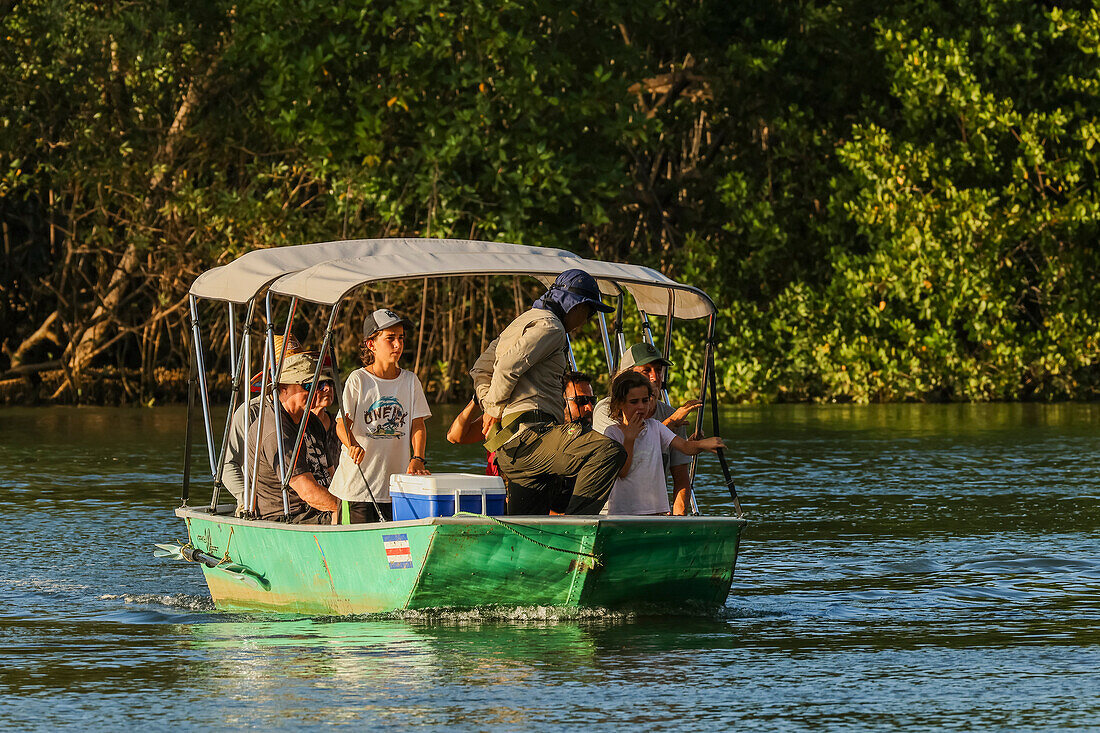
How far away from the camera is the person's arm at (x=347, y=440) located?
9.85 meters

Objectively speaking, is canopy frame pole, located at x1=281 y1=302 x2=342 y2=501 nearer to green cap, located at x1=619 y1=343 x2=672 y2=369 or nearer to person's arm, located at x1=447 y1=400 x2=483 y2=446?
person's arm, located at x1=447 y1=400 x2=483 y2=446

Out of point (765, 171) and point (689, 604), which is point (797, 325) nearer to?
point (765, 171)

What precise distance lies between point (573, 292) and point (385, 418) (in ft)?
3.99

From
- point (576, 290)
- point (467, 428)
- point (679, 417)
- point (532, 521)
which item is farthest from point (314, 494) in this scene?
point (679, 417)

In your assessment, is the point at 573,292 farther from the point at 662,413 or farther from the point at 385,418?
the point at 385,418

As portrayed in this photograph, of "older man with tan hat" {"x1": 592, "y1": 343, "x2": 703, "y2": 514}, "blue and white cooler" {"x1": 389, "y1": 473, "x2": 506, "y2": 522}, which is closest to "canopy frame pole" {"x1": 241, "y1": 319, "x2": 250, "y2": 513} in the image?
"blue and white cooler" {"x1": 389, "y1": 473, "x2": 506, "y2": 522}

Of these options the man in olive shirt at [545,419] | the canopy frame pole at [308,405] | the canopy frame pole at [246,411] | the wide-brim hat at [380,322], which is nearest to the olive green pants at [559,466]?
the man in olive shirt at [545,419]

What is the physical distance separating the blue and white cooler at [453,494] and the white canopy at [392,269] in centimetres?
103

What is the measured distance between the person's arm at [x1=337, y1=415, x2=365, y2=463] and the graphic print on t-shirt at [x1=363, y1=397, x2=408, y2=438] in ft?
0.50

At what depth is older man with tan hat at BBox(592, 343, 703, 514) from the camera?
391 inches

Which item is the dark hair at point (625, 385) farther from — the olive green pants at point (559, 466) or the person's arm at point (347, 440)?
the person's arm at point (347, 440)

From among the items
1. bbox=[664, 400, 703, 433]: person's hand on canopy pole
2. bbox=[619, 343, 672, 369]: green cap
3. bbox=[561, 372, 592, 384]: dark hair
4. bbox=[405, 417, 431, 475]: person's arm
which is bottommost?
bbox=[405, 417, 431, 475]: person's arm

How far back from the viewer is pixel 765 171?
3378cm

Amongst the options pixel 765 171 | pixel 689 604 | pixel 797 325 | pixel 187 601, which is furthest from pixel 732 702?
pixel 765 171
